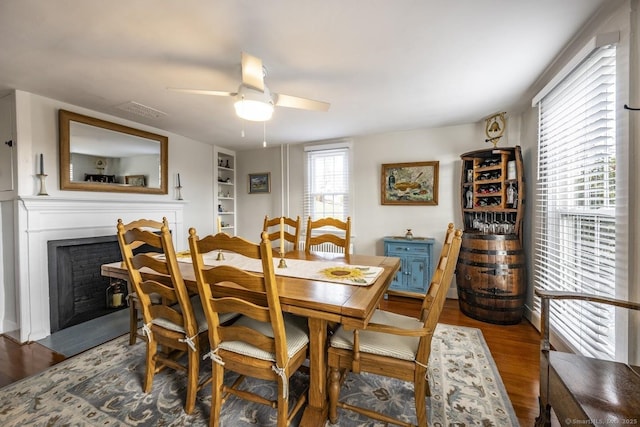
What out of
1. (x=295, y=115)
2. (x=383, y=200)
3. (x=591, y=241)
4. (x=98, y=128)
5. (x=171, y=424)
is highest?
(x=295, y=115)

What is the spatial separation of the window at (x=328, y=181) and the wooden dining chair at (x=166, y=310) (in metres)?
2.68

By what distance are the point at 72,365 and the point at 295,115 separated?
9.69 feet

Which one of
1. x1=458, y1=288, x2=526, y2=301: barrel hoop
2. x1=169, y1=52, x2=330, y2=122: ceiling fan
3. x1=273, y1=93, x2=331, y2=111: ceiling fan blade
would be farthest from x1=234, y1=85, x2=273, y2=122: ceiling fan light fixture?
x1=458, y1=288, x2=526, y2=301: barrel hoop

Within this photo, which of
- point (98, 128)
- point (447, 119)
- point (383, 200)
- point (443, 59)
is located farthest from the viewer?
point (383, 200)

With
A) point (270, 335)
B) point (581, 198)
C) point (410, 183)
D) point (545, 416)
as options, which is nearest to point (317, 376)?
point (270, 335)

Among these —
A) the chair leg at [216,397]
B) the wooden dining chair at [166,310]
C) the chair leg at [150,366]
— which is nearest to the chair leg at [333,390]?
the chair leg at [216,397]

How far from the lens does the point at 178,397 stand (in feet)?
5.30

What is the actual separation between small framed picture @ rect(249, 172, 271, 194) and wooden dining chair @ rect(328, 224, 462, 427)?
11.6 feet

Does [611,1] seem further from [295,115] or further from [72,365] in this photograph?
→ [72,365]

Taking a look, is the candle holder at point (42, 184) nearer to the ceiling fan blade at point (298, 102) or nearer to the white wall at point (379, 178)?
the ceiling fan blade at point (298, 102)

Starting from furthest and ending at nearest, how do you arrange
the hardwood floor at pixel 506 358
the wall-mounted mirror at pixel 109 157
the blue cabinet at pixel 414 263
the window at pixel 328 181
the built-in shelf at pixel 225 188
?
the built-in shelf at pixel 225 188 < the window at pixel 328 181 < the blue cabinet at pixel 414 263 < the wall-mounted mirror at pixel 109 157 < the hardwood floor at pixel 506 358

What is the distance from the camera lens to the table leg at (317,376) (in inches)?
52.9

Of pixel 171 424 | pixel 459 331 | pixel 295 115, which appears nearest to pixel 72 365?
pixel 171 424

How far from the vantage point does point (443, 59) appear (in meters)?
1.89
